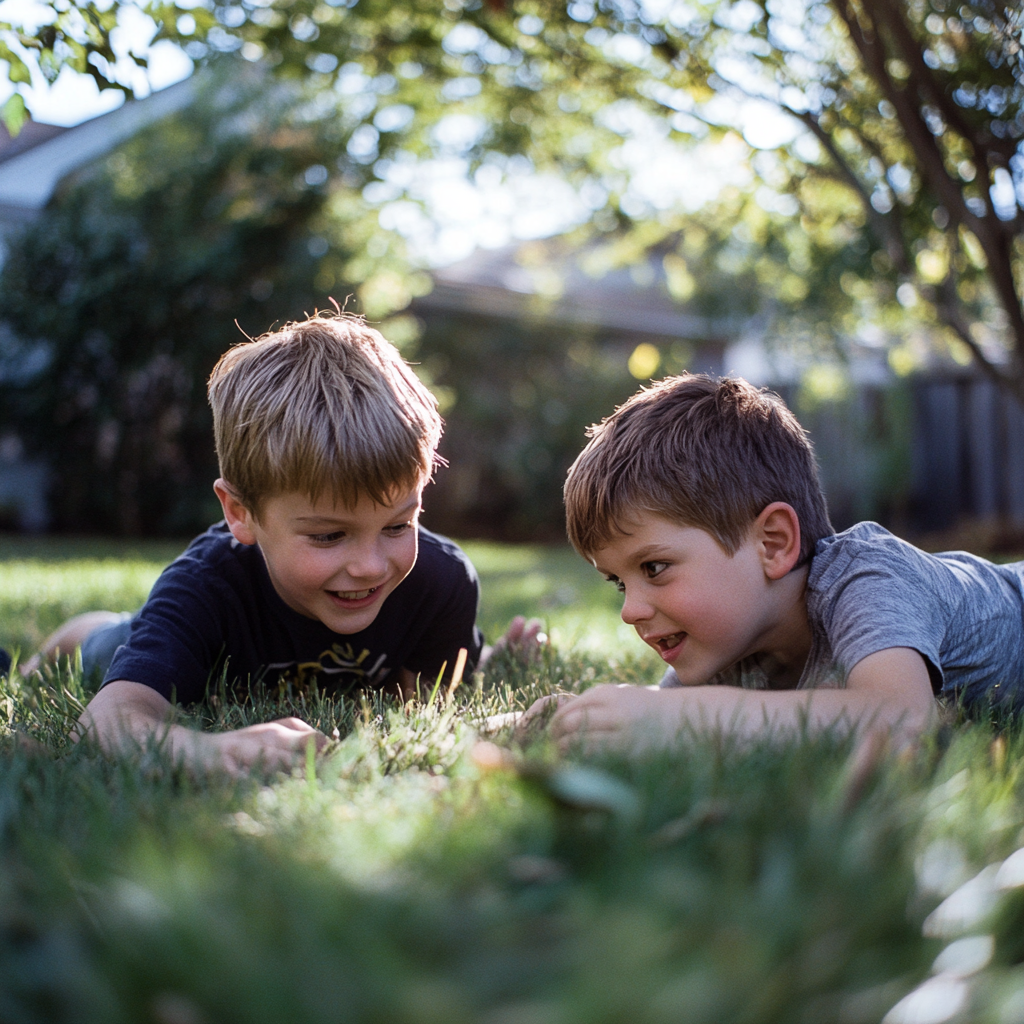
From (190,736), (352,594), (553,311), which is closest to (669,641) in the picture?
(352,594)

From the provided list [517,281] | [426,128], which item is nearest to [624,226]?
[426,128]

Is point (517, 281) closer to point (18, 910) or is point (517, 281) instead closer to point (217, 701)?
point (217, 701)

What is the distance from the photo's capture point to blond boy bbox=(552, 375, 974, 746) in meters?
2.34

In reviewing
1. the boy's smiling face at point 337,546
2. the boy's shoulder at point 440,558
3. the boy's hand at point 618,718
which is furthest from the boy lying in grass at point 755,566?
the boy's shoulder at point 440,558

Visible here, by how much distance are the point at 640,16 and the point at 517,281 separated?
50.9ft

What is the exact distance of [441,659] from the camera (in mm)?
3322

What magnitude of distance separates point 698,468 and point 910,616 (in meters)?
0.63

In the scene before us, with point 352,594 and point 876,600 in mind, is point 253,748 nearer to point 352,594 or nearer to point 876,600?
point 352,594

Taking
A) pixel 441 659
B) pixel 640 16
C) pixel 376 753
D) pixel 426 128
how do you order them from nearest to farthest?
pixel 376 753, pixel 441 659, pixel 640 16, pixel 426 128

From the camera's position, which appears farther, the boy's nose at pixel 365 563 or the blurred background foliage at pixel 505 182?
the blurred background foliage at pixel 505 182

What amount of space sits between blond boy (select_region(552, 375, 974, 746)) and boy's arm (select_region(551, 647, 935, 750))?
0.04 m

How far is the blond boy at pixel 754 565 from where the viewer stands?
2340 mm

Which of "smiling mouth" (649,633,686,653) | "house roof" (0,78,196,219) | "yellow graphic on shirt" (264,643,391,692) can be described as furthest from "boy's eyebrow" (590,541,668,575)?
"house roof" (0,78,196,219)

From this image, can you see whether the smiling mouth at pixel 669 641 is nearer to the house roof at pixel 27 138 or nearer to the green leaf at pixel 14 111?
the green leaf at pixel 14 111
